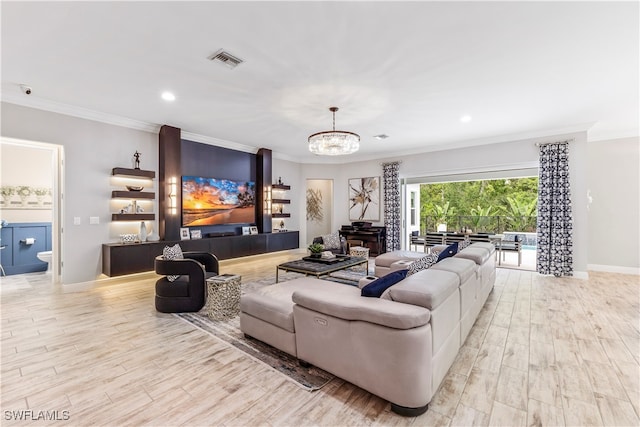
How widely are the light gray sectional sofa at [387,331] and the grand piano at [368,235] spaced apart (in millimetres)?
5256

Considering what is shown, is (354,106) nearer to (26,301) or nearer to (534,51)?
(534,51)

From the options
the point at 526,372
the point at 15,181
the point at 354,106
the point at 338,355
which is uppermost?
the point at 354,106

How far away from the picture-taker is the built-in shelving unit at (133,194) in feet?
16.9

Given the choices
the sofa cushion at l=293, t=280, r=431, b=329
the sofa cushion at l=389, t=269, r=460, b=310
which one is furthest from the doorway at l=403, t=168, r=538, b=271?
the sofa cushion at l=293, t=280, r=431, b=329

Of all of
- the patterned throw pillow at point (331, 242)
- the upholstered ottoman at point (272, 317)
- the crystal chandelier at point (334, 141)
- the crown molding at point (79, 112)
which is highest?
the crown molding at point (79, 112)

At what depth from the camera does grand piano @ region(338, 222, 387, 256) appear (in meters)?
8.03

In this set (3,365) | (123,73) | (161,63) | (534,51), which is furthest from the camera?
(123,73)

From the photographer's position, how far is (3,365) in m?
2.44

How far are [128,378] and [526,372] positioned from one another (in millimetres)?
3252

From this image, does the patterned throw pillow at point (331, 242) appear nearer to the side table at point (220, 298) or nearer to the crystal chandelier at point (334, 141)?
the crystal chandelier at point (334, 141)

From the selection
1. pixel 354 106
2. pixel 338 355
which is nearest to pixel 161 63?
pixel 354 106

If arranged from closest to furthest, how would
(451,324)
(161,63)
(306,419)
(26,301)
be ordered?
1. (306,419)
2. (451,324)
3. (161,63)
4. (26,301)

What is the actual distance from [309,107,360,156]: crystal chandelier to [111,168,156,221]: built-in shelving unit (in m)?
3.40

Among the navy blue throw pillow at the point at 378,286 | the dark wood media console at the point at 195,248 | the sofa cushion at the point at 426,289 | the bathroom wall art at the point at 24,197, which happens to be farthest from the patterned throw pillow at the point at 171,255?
the bathroom wall art at the point at 24,197
